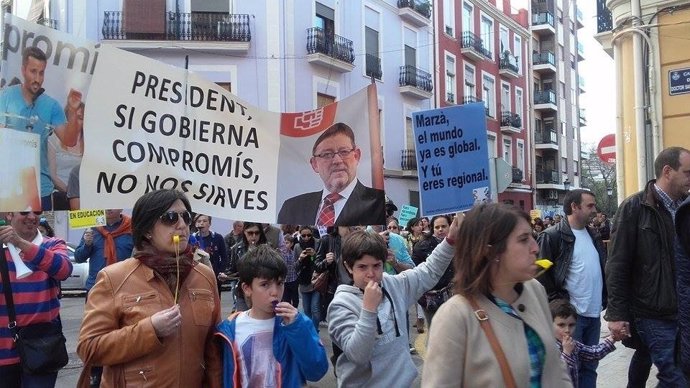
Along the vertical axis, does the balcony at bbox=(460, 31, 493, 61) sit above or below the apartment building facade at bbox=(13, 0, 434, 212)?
above

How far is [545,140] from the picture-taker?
43.5 m

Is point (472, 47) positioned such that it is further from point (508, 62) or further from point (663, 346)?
point (663, 346)

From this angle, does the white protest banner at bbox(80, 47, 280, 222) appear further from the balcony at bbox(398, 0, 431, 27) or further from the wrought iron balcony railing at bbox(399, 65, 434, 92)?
the balcony at bbox(398, 0, 431, 27)

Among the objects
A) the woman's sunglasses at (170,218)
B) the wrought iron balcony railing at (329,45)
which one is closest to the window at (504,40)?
the wrought iron balcony railing at (329,45)

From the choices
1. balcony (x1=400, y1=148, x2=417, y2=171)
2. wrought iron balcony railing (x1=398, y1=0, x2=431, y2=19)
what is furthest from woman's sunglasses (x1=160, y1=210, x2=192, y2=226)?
wrought iron balcony railing (x1=398, y1=0, x2=431, y2=19)

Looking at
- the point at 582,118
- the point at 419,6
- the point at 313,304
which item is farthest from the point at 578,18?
the point at 313,304

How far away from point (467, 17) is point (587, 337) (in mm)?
31041

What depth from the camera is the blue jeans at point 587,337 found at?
17.0ft

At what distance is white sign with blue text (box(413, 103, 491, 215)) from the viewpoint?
5055 millimetres

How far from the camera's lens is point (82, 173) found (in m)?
3.99

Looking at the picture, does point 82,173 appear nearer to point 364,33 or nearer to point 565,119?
point 364,33

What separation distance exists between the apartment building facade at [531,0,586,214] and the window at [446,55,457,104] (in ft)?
40.0

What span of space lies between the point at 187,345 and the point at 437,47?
29598 millimetres

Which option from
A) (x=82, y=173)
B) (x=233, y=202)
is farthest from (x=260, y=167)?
(x=82, y=173)
